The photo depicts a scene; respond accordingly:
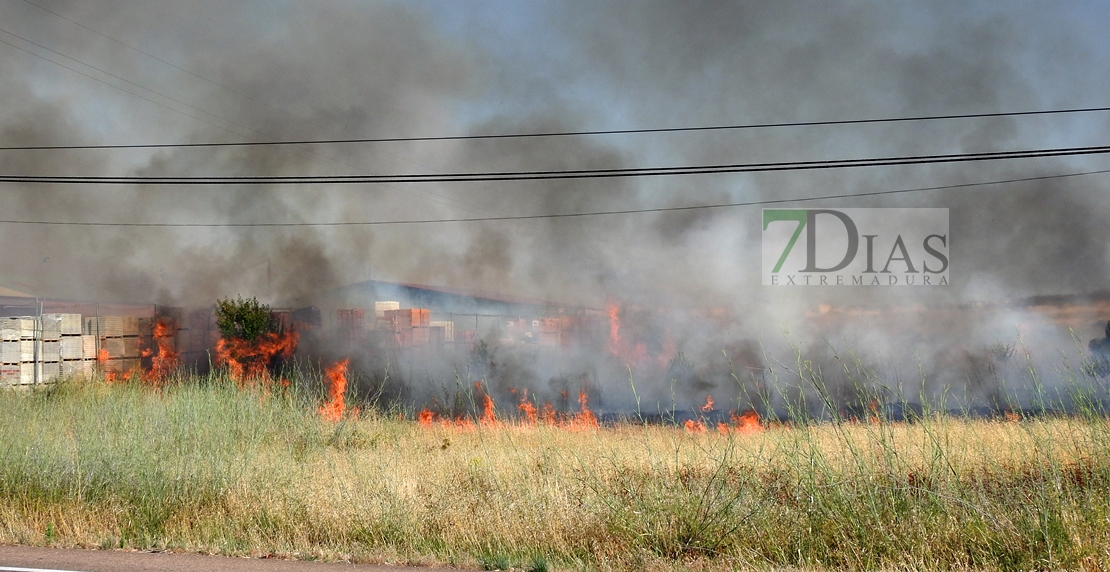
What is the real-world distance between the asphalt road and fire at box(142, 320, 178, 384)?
667 inches

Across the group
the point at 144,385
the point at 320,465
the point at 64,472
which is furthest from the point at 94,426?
the point at 144,385

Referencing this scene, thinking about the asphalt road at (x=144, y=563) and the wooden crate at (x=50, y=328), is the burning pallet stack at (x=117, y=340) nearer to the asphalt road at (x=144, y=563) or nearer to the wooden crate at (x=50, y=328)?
the wooden crate at (x=50, y=328)

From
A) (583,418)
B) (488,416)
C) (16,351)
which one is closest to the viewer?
(488,416)

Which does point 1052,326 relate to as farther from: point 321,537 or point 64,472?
point 64,472

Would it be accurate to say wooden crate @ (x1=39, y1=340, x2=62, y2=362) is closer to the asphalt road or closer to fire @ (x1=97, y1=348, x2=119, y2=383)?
fire @ (x1=97, y1=348, x2=119, y2=383)

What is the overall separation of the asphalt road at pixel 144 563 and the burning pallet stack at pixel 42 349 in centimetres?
1290

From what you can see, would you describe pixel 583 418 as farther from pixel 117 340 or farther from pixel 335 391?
pixel 117 340

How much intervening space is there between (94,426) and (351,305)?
51.9 ft

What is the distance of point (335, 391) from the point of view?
1864 cm

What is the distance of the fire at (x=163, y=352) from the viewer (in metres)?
22.3

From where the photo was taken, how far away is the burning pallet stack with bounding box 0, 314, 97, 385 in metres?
17.7

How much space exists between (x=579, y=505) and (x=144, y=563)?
138 inches

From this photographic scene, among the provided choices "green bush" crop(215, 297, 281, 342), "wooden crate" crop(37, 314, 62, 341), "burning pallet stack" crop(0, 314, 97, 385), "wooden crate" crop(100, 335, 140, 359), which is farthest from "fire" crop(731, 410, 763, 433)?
"wooden crate" crop(100, 335, 140, 359)

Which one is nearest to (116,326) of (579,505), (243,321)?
(243,321)
